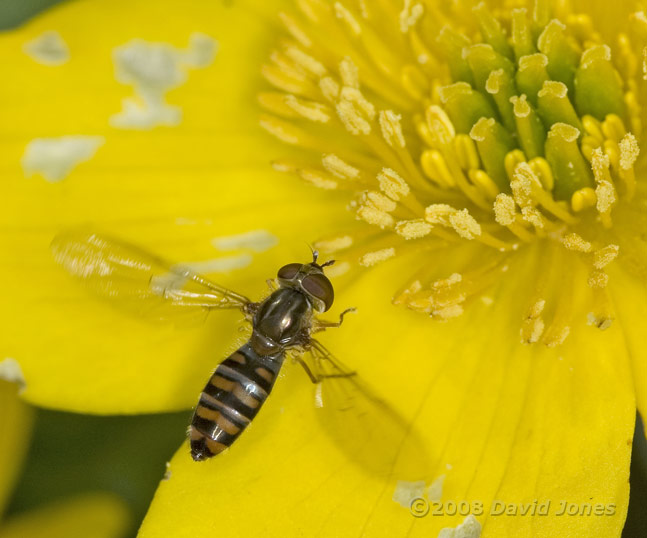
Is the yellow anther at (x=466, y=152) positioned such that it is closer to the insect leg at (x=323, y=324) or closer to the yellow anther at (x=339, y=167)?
the yellow anther at (x=339, y=167)

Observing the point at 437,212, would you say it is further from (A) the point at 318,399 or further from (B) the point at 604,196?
(A) the point at 318,399

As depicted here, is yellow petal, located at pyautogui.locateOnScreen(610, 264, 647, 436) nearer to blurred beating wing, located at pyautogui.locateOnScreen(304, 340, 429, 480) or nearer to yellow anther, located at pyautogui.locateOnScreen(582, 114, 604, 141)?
yellow anther, located at pyautogui.locateOnScreen(582, 114, 604, 141)

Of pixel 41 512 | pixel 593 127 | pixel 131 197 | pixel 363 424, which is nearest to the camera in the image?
pixel 363 424

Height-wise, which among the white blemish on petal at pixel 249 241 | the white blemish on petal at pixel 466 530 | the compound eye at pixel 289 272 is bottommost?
the white blemish on petal at pixel 249 241

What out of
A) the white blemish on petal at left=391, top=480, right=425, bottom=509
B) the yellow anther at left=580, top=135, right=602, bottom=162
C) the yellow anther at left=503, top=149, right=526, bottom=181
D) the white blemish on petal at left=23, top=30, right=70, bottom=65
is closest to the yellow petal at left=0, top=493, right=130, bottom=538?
the white blemish on petal at left=391, top=480, right=425, bottom=509

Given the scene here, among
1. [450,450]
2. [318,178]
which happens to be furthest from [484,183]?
[450,450]

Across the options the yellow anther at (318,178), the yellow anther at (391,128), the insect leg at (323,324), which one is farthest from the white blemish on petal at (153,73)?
the insect leg at (323,324)

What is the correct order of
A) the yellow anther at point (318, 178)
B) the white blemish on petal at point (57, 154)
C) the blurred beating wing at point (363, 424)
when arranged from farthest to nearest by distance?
the white blemish on petal at point (57, 154) < the yellow anther at point (318, 178) < the blurred beating wing at point (363, 424)
